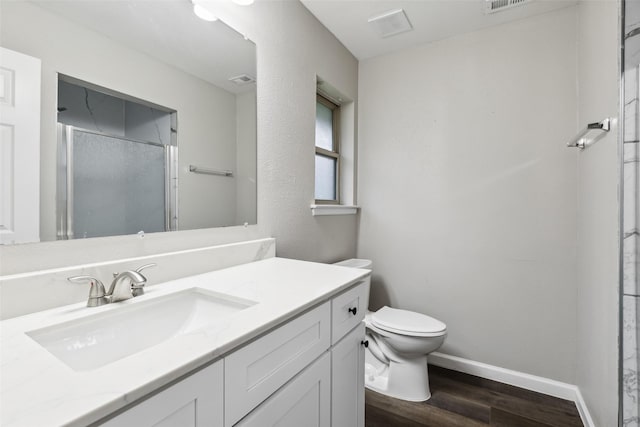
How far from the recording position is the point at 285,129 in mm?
1710

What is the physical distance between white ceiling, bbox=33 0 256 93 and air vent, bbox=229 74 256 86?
0.02m

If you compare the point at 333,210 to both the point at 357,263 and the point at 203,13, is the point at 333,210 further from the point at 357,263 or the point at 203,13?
the point at 203,13

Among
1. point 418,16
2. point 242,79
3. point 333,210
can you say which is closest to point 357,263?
point 333,210

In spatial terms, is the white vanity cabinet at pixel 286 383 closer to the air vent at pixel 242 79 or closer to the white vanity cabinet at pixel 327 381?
the white vanity cabinet at pixel 327 381

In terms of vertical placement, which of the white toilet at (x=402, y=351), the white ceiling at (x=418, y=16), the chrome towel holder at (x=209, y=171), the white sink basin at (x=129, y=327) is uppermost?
the white ceiling at (x=418, y=16)

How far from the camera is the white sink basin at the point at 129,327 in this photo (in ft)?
2.27

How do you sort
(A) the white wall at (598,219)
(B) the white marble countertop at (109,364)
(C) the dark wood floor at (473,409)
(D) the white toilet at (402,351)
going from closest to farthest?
(B) the white marble countertop at (109,364) → (A) the white wall at (598,219) → (C) the dark wood floor at (473,409) → (D) the white toilet at (402,351)

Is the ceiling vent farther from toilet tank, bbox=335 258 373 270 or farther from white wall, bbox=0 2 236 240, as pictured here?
toilet tank, bbox=335 258 373 270

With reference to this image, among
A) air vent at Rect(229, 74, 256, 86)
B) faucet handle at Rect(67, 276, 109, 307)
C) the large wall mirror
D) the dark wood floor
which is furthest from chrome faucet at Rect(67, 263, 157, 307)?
the dark wood floor

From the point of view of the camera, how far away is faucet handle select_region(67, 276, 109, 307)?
2.67 ft

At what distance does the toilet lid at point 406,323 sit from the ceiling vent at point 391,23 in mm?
1863

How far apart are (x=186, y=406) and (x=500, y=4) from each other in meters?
2.38

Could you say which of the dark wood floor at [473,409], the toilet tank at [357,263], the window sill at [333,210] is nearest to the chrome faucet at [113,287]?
the window sill at [333,210]

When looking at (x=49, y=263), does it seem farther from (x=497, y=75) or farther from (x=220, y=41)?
(x=497, y=75)
